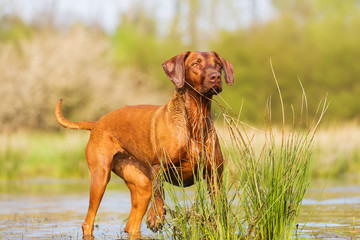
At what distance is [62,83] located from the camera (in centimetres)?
3136

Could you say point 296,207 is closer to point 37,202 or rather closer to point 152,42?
point 37,202

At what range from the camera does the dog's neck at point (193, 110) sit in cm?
661

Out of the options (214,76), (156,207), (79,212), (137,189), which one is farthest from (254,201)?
(79,212)

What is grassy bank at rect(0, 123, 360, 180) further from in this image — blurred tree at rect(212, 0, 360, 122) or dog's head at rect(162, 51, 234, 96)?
blurred tree at rect(212, 0, 360, 122)

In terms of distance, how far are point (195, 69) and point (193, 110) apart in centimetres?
46

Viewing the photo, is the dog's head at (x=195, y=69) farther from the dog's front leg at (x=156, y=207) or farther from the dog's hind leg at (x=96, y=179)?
the dog's hind leg at (x=96, y=179)

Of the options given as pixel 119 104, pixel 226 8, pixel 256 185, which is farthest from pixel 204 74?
pixel 226 8

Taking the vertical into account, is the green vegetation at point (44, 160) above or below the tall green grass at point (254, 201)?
above

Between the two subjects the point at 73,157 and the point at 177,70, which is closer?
the point at 177,70

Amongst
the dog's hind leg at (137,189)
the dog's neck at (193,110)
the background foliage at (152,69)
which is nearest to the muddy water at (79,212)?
the dog's hind leg at (137,189)

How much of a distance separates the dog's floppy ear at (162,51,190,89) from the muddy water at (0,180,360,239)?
70.5 inches

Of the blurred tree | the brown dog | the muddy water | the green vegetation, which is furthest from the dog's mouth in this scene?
the blurred tree

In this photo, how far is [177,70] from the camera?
257 inches

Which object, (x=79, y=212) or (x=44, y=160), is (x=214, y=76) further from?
(x=44, y=160)
